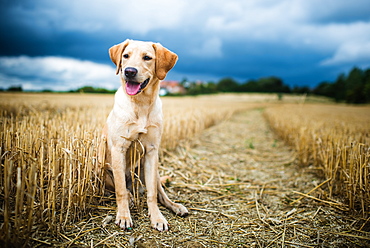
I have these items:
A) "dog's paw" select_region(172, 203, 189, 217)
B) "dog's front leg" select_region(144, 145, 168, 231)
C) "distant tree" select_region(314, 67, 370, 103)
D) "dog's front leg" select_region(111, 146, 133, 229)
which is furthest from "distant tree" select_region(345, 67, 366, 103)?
"dog's front leg" select_region(111, 146, 133, 229)

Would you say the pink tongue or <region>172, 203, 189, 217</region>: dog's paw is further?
<region>172, 203, 189, 217</region>: dog's paw

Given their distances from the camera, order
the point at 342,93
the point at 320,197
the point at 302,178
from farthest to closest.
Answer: the point at 342,93 → the point at 302,178 → the point at 320,197

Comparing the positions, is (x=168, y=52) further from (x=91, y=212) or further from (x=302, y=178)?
(x=302, y=178)

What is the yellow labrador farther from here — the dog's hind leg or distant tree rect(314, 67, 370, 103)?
distant tree rect(314, 67, 370, 103)

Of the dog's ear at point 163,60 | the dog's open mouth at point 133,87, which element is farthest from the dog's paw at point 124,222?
the dog's ear at point 163,60

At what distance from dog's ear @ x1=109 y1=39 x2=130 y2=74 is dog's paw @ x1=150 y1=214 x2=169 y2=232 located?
2.01m

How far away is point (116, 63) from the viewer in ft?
10.2

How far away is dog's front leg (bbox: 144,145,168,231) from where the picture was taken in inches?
110

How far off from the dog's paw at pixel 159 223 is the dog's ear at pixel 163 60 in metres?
1.81

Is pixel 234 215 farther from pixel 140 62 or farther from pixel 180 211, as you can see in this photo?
pixel 140 62

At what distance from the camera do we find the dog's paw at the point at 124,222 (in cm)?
268

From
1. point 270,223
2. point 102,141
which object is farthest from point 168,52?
point 270,223

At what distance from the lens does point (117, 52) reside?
122 inches

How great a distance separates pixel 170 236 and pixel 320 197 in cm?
284
